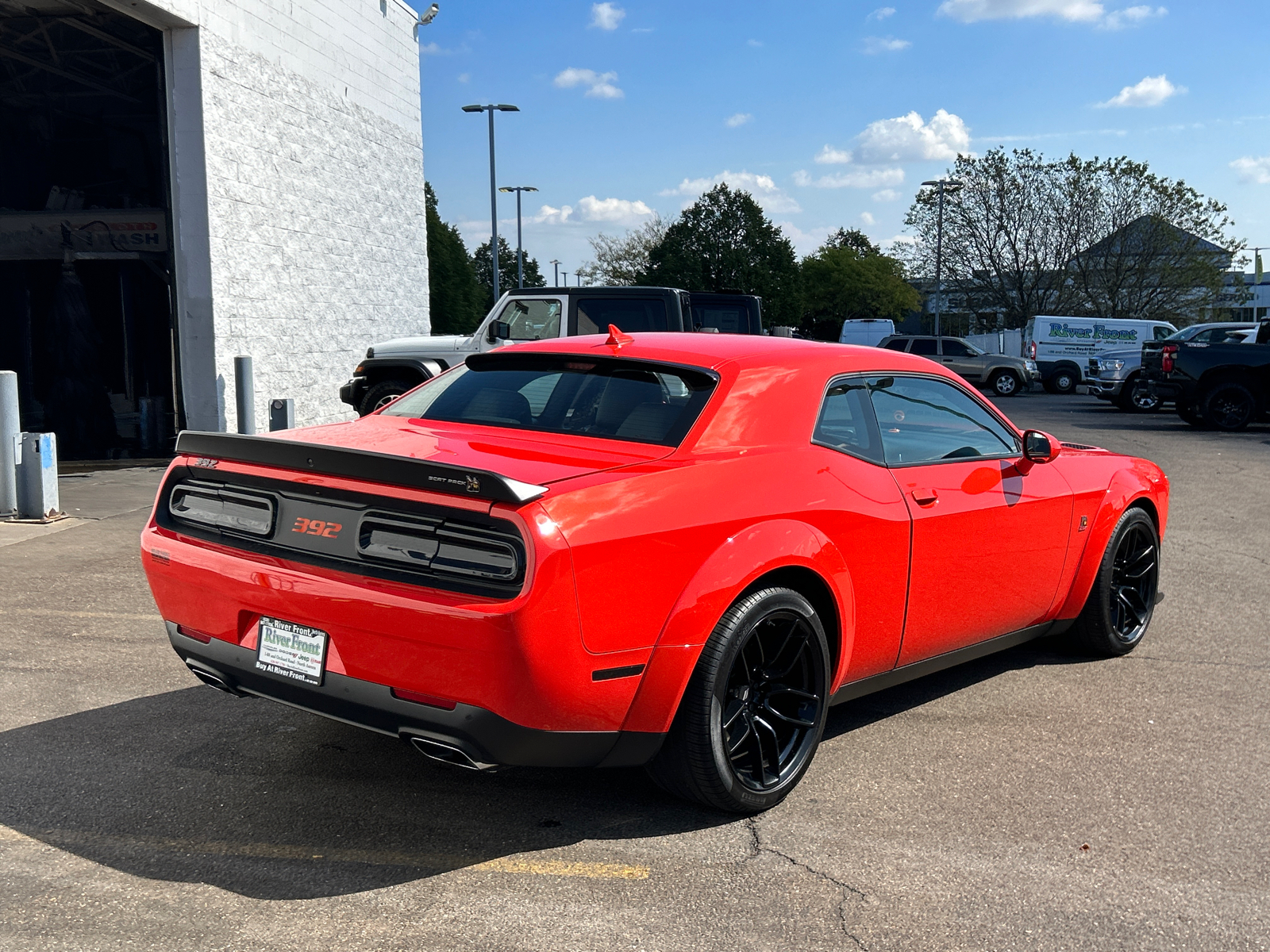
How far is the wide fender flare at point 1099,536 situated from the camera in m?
5.31

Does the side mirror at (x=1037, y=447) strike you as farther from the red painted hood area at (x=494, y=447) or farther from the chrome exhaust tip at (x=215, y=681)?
the chrome exhaust tip at (x=215, y=681)

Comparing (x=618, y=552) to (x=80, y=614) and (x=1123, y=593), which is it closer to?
(x=1123, y=593)

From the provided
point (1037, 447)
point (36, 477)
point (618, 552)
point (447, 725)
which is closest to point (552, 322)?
point (36, 477)

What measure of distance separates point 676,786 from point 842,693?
0.84 metres

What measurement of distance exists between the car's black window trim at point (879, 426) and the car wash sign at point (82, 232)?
53.9 feet

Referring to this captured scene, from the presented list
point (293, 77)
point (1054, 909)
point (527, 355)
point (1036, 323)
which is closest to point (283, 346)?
point (293, 77)

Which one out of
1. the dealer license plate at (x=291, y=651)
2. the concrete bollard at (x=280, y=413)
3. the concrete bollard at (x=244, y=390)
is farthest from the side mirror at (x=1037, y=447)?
the concrete bollard at (x=244, y=390)

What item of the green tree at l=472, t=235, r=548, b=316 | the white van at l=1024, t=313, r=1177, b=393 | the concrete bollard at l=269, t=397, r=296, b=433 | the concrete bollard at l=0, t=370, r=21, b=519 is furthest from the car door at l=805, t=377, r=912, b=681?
the green tree at l=472, t=235, r=548, b=316

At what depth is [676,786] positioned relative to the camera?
358 cm

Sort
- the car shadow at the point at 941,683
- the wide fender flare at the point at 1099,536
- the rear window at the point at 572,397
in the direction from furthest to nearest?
the wide fender flare at the point at 1099,536
the car shadow at the point at 941,683
the rear window at the point at 572,397

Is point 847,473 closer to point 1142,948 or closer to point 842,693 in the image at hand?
point 842,693

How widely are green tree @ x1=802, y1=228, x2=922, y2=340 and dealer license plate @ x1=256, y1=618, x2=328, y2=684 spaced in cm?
8072

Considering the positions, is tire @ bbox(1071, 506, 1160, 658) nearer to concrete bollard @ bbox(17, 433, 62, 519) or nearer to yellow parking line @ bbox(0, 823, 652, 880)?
yellow parking line @ bbox(0, 823, 652, 880)

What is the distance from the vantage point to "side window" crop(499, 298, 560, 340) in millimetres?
12273
